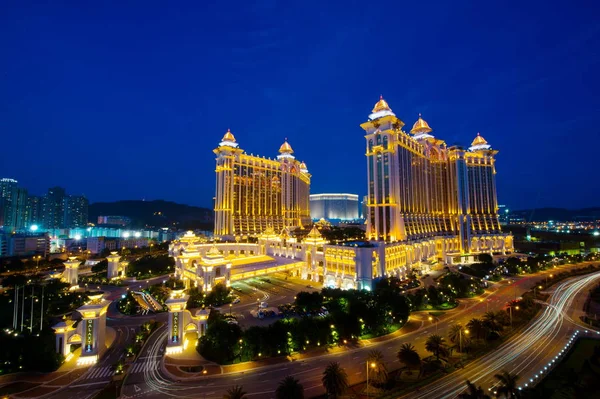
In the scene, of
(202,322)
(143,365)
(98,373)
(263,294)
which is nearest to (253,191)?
(263,294)

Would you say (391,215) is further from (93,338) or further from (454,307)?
(93,338)

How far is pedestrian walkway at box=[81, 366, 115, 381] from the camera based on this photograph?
24.9 metres

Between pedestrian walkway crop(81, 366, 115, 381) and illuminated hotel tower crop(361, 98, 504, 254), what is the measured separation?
171 ft

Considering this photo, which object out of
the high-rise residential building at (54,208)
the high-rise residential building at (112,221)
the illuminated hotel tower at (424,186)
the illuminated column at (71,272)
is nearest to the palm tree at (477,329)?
the illuminated hotel tower at (424,186)

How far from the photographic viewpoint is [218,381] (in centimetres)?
2333

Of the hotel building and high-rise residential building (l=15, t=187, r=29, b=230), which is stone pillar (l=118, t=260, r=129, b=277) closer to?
the hotel building

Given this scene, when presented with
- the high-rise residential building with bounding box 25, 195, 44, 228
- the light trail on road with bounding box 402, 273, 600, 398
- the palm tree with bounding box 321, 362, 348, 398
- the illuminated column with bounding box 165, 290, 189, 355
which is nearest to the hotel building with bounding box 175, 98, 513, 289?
the illuminated column with bounding box 165, 290, 189, 355

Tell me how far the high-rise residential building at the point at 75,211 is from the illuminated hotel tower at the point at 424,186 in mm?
167609

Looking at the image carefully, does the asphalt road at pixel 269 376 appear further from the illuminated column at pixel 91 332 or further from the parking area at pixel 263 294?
the parking area at pixel 263 294

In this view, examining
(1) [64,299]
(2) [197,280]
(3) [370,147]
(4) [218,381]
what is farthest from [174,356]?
(3) [370,147]

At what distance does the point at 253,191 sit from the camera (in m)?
98.1

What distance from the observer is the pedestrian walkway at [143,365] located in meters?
25.6

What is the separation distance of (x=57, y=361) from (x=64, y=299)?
23.1 meters

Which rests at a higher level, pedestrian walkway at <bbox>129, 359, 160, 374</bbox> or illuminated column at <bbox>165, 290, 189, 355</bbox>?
illuminated column at <bbox>165, 290, 189, 355</bbox>
